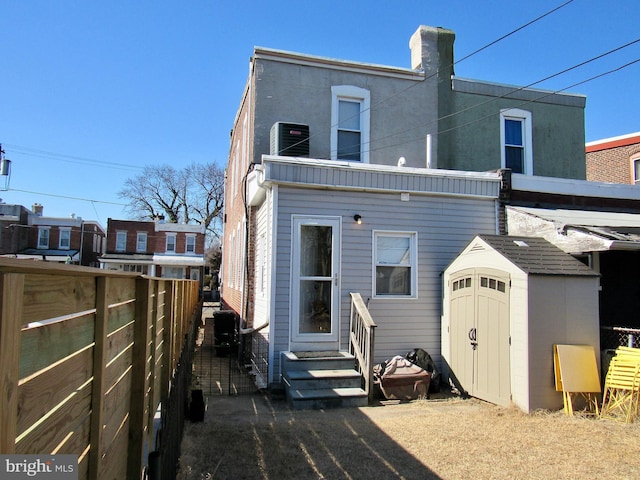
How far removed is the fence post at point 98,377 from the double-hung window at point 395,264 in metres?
7.32

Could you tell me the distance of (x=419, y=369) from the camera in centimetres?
815

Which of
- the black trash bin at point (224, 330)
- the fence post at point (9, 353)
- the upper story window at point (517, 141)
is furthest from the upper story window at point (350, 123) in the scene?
the fence post at point (9, 353)

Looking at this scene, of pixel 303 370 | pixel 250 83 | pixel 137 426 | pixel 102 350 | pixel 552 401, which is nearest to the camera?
pixel 102 350

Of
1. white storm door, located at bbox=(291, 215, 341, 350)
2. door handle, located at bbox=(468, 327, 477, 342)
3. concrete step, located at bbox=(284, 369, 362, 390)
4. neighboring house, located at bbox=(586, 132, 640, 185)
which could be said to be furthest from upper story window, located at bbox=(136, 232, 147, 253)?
door handle, located at bbox=(468, 327, 477, 342)

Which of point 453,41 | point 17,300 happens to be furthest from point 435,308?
point 17,300

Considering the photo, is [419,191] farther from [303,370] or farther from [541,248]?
[303,370]

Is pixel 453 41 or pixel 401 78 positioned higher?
pixel 453 41

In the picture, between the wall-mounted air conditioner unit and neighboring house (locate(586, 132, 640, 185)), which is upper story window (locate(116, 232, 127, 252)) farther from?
the wall-mounted air conditioner unit

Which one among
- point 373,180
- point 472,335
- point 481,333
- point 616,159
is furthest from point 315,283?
point 616,159

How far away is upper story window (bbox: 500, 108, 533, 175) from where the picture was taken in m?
13.2

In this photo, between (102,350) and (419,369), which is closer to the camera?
(102,350)

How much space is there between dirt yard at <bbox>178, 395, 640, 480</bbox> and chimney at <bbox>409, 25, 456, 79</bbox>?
8.85 metres

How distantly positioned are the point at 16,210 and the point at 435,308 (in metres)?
43.9

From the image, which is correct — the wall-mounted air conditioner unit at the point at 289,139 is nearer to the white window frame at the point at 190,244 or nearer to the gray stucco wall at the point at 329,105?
the gray stucco wall at the point at 329,105
